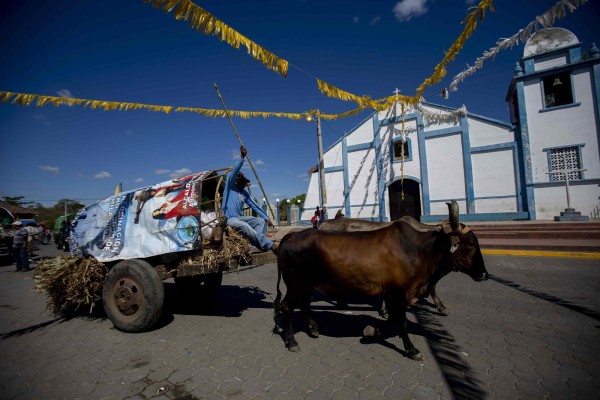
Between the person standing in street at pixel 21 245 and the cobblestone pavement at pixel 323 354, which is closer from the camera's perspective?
the cobblestone pavement at pixel 323 354

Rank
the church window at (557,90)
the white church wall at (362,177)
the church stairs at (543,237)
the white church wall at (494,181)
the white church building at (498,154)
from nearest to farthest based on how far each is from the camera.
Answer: the church stairs at (543,237) < the white church building at (498,154) < the church window at (557,90) < the white church wall at (494,181) < the white church wall at (362,177)

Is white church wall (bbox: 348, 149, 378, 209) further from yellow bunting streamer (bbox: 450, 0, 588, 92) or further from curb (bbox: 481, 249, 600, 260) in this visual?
yellow bunting streamer (bbox: 450, 0, 588, 92)

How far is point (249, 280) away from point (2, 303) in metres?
5.58

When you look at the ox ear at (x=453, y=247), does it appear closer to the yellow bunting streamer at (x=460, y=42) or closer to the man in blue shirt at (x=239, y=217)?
the man in blue shirt at (x=239, y=217)

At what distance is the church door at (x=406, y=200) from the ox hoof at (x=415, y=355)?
14.7m

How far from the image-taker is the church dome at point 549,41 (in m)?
13.1

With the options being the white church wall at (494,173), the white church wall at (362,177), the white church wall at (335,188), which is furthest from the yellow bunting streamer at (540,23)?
the white church wall at (335,188)

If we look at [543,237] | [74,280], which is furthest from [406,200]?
[74,280]

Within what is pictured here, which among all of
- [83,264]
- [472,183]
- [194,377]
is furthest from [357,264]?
[472,183]

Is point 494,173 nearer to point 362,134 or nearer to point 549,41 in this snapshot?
point 549,41

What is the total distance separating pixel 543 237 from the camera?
10.2 m

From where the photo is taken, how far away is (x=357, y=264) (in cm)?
342

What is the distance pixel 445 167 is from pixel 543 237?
6.85 metres

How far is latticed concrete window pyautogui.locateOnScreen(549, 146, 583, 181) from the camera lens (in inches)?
508
